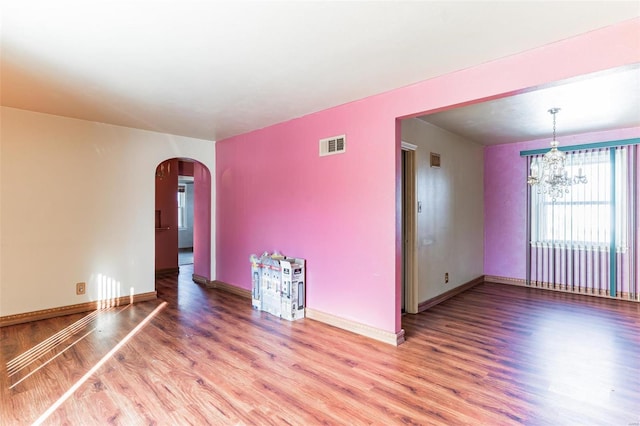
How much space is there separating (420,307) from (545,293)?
8.25 feet

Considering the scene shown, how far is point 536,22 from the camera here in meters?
2.00

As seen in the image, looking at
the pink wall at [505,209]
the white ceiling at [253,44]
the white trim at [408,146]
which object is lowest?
the pink wall at [505,209]

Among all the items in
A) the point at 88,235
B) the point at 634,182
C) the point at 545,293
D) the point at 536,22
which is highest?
the point at 536,22

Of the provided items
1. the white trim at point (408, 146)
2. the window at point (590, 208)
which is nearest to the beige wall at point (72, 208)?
the white trim at point (408, 146)

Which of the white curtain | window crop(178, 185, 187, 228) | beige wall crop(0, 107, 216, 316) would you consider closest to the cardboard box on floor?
beige wall crop(0, 107, 216, 316)

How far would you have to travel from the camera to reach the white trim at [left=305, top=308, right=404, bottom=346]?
124 inches

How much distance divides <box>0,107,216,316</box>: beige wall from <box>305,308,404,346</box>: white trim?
2687mm

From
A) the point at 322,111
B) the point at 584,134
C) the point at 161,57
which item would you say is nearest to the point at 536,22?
the point at 322,111

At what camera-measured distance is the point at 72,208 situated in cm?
415

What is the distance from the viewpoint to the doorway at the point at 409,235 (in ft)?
13.7

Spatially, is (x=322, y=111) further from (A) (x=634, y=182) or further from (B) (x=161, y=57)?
(A) (x=634, y=182)

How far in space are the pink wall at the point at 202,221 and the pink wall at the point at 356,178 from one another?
37.2 inches

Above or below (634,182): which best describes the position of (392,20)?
above

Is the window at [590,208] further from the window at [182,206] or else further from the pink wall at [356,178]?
the window at [182,206]
